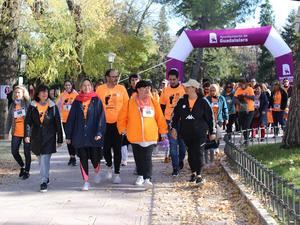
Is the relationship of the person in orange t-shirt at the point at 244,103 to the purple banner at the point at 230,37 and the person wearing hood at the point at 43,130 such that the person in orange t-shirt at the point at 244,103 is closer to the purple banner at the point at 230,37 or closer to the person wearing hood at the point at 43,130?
the purple banner at the point at 230,37

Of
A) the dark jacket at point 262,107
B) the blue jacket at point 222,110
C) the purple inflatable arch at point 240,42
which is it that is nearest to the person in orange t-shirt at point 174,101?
the blue jacket at point 222,110

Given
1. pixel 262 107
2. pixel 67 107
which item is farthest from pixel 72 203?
pixel 262 107

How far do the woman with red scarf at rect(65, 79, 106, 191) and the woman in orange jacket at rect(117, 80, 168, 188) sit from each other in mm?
382

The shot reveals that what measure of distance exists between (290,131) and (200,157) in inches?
89.3

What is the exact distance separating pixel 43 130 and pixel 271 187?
393 cm

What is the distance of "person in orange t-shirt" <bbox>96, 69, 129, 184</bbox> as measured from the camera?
942cm

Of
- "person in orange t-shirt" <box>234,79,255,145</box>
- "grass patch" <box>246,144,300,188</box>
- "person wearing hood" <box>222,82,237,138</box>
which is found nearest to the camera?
"grass patch" <box>246,144,300,188</box>

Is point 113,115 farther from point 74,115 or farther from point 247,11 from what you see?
point 247,11

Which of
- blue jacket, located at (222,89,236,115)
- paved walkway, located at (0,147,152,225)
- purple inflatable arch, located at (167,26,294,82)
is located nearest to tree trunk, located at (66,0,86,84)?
purple inflatable arch, located at (167,26,294,82)

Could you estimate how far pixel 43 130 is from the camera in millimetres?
8789

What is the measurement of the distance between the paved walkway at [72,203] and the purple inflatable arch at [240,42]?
1013 cm

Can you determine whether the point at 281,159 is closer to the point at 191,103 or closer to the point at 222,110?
the point at 191,103

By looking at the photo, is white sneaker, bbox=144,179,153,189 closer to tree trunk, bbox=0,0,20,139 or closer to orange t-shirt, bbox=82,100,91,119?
orange t-shirt, bbox=82,100,91,119

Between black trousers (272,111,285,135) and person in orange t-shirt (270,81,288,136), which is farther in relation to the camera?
black trousers (272,111,285,135)
